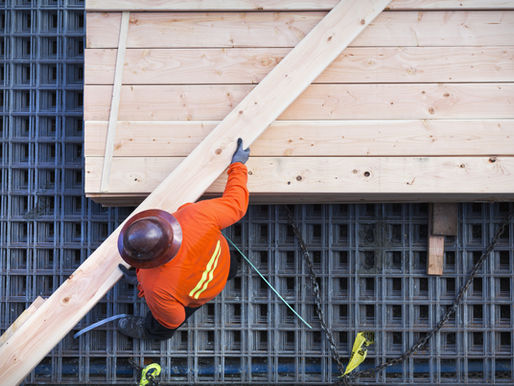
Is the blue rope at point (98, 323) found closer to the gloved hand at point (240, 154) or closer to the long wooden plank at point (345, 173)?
the long wooden plank at point (345, 173)

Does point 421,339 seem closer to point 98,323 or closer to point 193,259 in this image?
point 193,259

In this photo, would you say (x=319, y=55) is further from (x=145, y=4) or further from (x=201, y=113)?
(x=145, y=4)

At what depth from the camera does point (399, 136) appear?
288 centimetres

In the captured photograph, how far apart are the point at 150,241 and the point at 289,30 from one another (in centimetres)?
177

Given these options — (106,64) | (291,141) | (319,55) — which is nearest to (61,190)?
(106,64)

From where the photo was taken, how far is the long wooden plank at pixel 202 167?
2744 millimetres

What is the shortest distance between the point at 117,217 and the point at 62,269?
67 cm

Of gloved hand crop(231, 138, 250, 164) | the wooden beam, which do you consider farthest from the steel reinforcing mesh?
gloved hand crop(231, 138, 250, 164)

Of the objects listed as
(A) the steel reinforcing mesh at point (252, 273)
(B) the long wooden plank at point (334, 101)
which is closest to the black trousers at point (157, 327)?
(A) the steel reinforcing mesh at point (252, 273)

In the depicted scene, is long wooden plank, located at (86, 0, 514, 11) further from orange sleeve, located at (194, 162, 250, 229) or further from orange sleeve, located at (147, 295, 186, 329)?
orange sleeve, located at (147, 295, 186, 329)

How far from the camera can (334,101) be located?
2895mm

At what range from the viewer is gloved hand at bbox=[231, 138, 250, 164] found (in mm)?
2738

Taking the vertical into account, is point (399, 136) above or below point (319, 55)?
below

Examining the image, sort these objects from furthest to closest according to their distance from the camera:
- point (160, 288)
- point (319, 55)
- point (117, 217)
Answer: point (117, 217) → point (319, 55) → point (160, 288)
